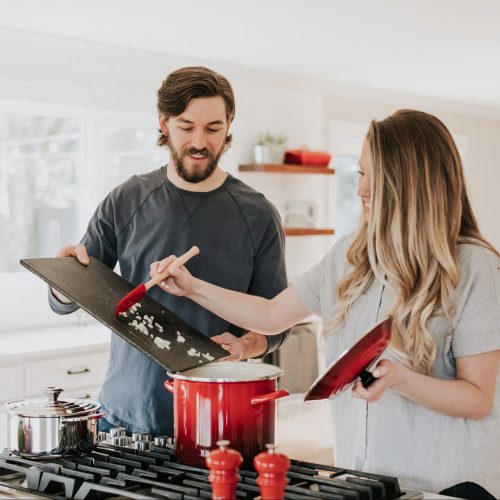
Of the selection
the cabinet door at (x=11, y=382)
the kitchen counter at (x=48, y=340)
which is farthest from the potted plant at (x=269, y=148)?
the cabinet door at (x=11, y=382)

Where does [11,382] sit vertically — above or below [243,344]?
below

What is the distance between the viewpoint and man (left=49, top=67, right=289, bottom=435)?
2.21 meters

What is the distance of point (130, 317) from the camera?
1.82 metres

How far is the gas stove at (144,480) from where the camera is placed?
1.47 m

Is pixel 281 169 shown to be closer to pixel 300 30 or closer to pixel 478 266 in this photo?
pixel 300 30

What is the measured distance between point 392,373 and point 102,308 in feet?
2.05

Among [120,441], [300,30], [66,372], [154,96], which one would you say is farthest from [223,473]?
[154,96]

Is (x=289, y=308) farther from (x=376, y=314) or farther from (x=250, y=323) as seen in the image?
(x=376, y=314)

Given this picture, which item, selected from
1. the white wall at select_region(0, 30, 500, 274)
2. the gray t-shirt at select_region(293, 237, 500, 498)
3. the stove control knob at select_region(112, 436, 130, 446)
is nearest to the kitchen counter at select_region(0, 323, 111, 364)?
the white wall at select_region(0, 30, 500, 274)

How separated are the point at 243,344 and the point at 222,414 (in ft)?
1.87

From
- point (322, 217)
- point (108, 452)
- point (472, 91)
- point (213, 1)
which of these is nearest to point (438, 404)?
point (108, 452)

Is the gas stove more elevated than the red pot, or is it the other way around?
the red pot

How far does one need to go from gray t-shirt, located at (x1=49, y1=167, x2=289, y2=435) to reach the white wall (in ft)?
7.63

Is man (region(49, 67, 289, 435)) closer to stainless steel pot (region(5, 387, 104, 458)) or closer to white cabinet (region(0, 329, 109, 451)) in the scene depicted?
stainless steel pot (region(5, 387, 104, 458))
